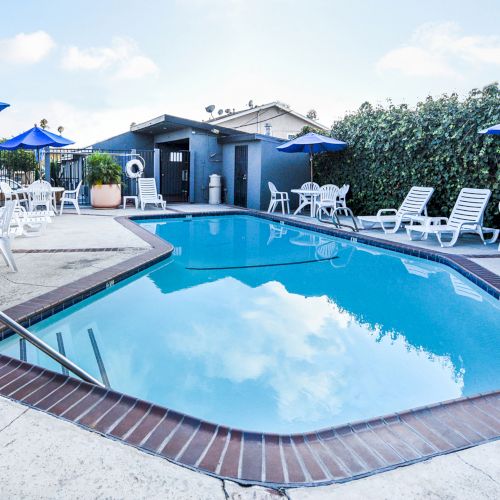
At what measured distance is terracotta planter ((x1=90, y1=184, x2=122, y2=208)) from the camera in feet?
40.5

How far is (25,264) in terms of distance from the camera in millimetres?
5145

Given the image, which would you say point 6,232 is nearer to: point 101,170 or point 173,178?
point 101,170

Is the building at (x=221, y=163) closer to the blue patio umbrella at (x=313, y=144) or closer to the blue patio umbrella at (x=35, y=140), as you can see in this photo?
the blue patio umbrella at (x=313, y=144)

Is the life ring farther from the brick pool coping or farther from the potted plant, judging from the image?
the brick pool coping

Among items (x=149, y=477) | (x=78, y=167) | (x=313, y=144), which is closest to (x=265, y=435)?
(x=149, y=477)

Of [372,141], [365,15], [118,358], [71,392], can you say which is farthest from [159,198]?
[71,392]

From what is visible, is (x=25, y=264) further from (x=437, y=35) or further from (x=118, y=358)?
(x=437, y=35)

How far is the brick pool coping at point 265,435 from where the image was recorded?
171 cm

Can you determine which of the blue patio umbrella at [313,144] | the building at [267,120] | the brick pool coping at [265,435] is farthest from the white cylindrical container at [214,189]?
the brick pool coping at [265,435]

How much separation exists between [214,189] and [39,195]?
5.55 metres

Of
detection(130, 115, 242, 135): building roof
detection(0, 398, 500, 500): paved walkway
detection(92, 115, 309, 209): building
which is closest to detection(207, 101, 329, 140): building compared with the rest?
detection(92, 115, 309, 209): building

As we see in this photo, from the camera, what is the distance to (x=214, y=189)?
14.4 m

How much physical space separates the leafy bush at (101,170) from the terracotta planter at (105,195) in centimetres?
14

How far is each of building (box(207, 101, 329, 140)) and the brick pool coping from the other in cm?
1933
